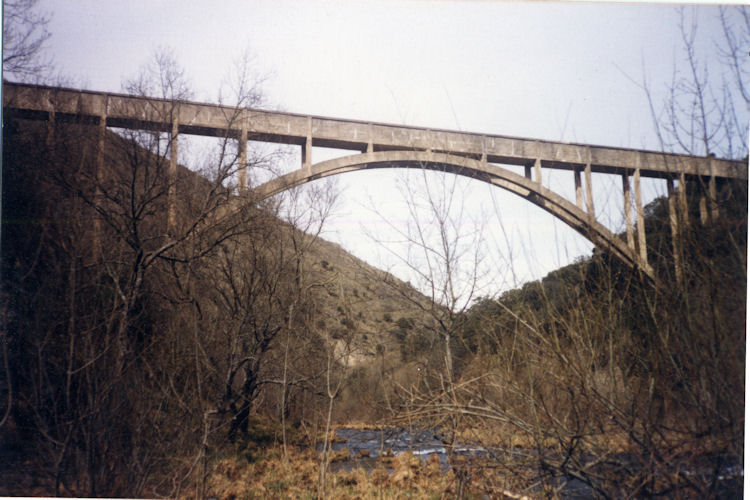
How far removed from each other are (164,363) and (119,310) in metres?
0.69

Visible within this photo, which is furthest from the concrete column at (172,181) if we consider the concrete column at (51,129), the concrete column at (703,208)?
the concrete column at (703,208)

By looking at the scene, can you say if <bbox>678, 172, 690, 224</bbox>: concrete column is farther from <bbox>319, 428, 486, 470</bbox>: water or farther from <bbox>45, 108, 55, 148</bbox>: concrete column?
<bbox>45, 108, 55, 148</bbox>: concrete column

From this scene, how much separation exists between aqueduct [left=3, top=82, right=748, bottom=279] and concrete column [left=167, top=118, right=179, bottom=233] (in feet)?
0.08

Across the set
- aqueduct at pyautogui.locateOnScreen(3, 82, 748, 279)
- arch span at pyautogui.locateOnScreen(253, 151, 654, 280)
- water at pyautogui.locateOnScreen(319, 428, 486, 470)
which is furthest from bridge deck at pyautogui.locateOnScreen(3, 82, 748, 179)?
water at pyautogui.locateOnScreen(319, 428, 486, 470)

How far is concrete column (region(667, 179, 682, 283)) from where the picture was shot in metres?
3.53

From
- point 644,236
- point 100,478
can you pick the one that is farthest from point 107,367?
point 644,236

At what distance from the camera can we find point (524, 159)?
368 inches

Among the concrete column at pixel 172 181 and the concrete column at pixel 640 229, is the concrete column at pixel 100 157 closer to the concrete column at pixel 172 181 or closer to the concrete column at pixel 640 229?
the concrete column at pixel 172 181

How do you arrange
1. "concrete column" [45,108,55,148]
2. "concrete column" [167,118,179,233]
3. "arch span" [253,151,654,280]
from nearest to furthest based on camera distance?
"concrete column" [45,108,55,148] → "arch span" [253,151,654,280] → "concrete column" [167,118,179,233]

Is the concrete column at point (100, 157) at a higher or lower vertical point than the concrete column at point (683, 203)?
higher

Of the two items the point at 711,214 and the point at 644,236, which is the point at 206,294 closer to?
the point at 644,236

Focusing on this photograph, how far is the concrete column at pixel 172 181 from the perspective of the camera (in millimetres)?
7141

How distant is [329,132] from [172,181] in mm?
2955

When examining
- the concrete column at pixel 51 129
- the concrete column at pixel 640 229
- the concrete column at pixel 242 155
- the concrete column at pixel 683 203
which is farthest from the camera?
the concrete column at pixel 242 155
